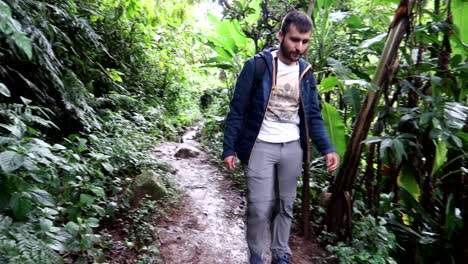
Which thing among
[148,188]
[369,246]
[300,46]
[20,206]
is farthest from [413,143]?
[20,206]

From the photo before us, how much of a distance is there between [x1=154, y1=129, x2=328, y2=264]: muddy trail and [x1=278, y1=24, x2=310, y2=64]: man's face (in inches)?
70.3

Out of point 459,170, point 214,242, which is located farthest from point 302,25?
point 214,242

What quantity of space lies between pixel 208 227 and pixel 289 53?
2196mm

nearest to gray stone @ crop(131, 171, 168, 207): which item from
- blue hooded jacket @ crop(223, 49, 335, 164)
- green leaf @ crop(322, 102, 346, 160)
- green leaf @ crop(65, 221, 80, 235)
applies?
green leaf @ crop(65, 221, 80, 235)

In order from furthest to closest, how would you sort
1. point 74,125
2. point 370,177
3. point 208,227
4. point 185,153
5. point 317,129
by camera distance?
point 185,153 → point 74,125 → point 208,227 → point 370,177 → point 317,129

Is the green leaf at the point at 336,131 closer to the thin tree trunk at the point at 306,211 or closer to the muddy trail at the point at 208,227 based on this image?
the thin tree trunk at the point at 306,211

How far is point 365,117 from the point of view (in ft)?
11.7

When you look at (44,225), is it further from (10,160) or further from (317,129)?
(317,129)

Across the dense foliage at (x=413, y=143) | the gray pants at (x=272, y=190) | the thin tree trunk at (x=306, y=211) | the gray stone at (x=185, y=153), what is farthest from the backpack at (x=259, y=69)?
the gray stone at (x=185, y=153)

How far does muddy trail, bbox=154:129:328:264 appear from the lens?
11.7 ft

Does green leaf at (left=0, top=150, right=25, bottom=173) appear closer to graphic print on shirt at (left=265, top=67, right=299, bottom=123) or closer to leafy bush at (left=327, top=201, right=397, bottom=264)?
graphic print on shirt at (left=265, top=67, right=299, bottom=123)

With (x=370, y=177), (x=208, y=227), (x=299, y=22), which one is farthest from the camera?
(x=208, y=227)

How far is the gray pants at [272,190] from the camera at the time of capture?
114 inches

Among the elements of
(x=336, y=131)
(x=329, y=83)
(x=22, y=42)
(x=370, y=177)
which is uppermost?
(x=22, y=42)
